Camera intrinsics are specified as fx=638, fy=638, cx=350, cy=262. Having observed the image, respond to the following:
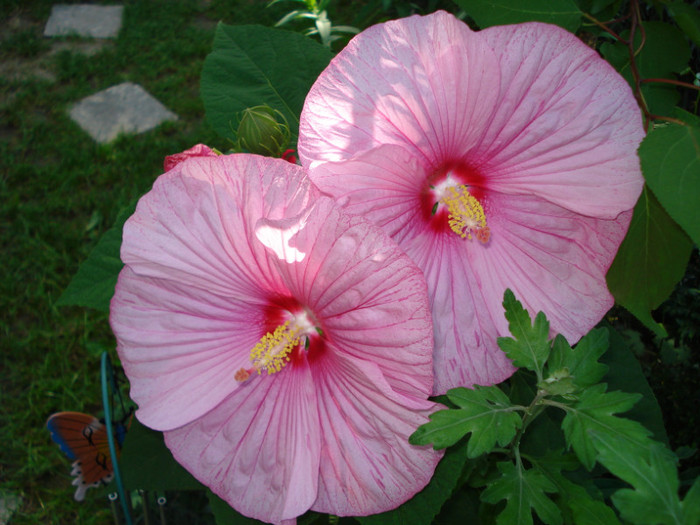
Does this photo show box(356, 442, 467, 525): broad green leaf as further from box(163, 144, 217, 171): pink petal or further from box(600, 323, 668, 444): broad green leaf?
box(163, 144, 217, 171): pink petal

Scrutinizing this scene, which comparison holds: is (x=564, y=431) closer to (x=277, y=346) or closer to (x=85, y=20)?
(x=277, y=346)

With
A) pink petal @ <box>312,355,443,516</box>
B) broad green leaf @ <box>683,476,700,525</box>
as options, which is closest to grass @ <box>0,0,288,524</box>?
pink petal @ <box>312,355,443,516</box>

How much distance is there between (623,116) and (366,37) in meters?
0.30

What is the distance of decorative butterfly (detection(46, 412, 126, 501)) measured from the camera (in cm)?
130

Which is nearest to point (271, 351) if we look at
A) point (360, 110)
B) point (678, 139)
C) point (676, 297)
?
point (360, 110)

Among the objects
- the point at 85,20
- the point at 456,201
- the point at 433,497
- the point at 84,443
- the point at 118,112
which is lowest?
the point at 118,112

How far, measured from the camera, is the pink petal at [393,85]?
27.7 inches

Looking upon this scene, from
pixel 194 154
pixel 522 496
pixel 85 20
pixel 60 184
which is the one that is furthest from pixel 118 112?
pixel 522 496

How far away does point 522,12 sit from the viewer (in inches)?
35.8

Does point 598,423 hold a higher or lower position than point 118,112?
higher

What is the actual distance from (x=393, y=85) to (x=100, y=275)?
65 centimetres

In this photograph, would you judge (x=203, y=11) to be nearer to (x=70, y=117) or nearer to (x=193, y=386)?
(x=70, y=117)

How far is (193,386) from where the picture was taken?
796 millimetres

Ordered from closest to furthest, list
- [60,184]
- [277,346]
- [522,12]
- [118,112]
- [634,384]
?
[277,346], [522,12], [634,384], [60,184], [118,112]
